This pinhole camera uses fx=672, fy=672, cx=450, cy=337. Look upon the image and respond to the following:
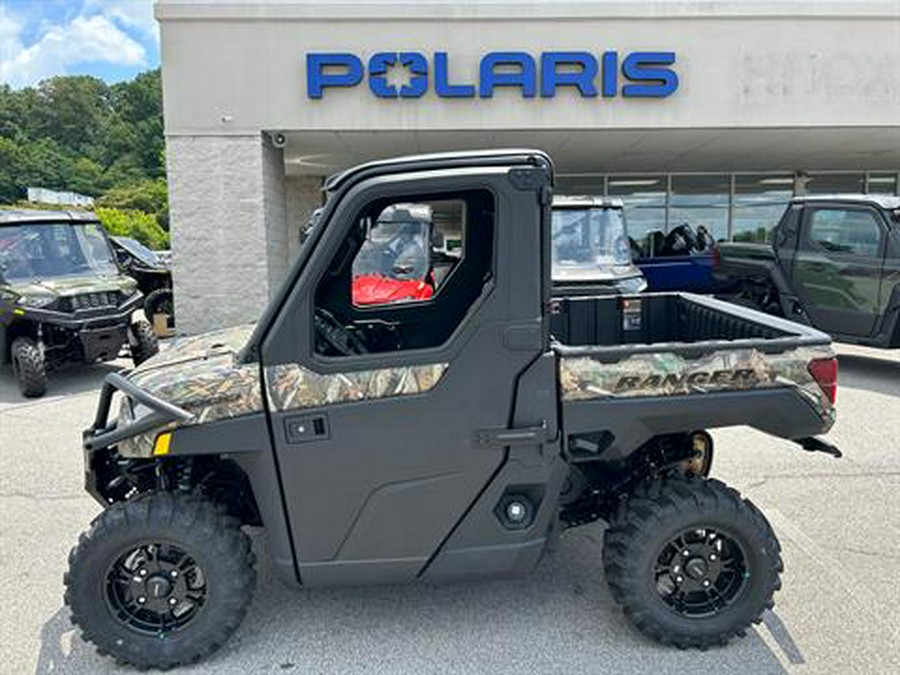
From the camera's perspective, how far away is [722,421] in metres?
2.89

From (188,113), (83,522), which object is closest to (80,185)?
(188,113)

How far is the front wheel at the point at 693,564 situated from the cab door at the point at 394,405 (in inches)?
28.4

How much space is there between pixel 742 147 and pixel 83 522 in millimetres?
13785

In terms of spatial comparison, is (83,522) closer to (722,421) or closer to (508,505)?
(508,505)

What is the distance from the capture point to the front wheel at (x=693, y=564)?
9.37 ft

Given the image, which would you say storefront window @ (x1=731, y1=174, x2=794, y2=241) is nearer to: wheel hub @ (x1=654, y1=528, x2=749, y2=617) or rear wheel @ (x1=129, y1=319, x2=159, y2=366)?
rear wheel @ (x1=129, y1=319, x2=159, y2=366)

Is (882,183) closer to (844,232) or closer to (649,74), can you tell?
(649,74)

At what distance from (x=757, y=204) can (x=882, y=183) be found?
355 centimetres

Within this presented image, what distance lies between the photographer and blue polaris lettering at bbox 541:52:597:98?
1149 centimetres

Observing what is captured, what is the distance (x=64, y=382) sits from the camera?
8.52m

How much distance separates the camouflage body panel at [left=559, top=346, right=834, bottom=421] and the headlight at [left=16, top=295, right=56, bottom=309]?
7.25 meters

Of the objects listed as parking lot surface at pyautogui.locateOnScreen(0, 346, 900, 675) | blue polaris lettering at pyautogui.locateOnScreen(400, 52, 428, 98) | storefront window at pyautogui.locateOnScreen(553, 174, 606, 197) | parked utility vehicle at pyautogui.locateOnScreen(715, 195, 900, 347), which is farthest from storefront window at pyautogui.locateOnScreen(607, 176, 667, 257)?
parking lot surface at pyautogui.locateOnScreen(0, 346, 900, 675)

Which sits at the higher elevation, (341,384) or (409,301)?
(409,301)

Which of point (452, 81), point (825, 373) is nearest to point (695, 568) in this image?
point (825, 373)
